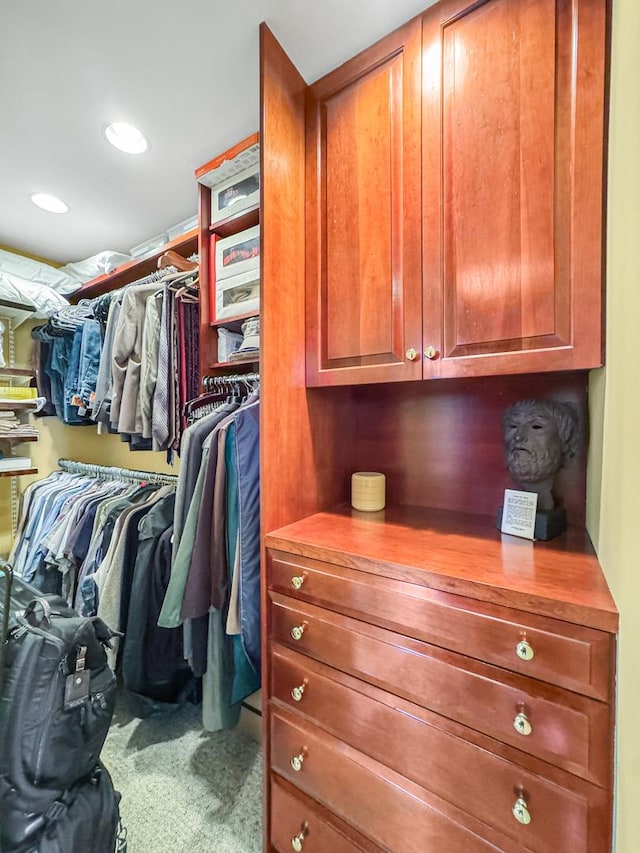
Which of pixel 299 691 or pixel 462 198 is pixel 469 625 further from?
pixel 462 198

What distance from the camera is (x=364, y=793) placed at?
826mm

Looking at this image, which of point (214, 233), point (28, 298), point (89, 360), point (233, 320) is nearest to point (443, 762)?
point (233, 320)

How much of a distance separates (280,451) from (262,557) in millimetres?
307

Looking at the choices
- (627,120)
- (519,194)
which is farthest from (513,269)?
(627,120)

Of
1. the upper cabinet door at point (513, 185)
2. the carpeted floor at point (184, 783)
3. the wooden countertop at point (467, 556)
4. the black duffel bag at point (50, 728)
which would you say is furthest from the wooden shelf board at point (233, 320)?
the carpeted floor at point (184, 783)

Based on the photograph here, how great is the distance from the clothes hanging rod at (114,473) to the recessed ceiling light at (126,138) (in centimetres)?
151

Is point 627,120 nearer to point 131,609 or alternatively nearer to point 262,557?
point 262,557

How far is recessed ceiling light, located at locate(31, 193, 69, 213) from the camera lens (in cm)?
171

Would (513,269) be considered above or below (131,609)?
above

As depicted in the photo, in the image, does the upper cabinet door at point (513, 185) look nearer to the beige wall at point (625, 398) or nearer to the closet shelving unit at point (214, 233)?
the beige wall at point (625, 398)

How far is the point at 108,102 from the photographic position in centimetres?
119

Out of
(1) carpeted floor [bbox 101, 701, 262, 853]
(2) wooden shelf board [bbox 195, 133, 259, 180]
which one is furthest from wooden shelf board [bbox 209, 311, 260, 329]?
(1) carpeted floor [bbox 101, 701, 262, 853]

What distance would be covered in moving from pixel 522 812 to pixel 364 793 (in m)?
0.37

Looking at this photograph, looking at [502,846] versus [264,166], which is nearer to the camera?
[502,846]
